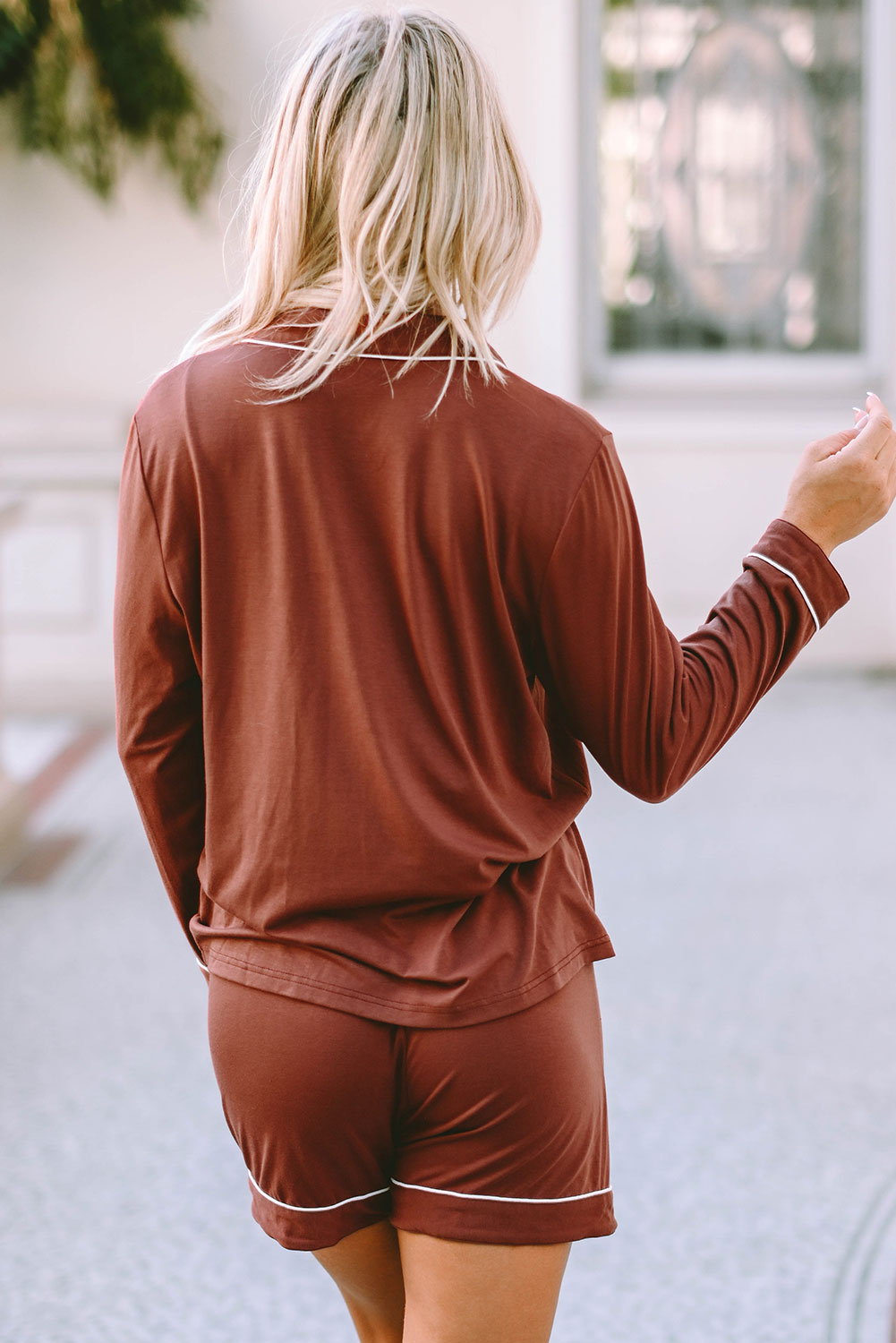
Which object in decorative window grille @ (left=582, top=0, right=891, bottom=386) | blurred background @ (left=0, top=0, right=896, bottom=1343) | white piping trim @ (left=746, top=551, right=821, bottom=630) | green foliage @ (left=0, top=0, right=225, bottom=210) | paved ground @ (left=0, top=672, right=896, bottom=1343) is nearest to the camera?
white piping trim @ (left=746, top=551, right=821, bottom=630)

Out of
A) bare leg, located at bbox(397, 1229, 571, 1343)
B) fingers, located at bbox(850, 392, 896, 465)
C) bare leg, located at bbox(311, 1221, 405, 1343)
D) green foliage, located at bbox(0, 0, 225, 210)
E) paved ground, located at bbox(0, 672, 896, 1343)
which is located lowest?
paved ground, located at bbox(0, 672, 896, 1343)

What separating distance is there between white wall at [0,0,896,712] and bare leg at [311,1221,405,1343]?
472cm

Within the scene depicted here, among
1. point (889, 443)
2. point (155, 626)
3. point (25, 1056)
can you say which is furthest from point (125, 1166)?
point (889, 443)

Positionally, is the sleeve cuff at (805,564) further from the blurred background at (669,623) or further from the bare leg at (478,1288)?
the blurred background at (669,623)

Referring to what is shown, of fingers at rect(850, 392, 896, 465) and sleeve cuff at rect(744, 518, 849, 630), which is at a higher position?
fingers at rect(850, 392, 896, 465)

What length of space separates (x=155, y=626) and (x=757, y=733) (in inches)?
176

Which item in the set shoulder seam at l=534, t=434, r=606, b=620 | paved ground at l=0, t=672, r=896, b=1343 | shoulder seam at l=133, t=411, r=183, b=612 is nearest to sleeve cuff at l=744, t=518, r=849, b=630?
shoulder seam at l=534, t=434, r=606, b=620

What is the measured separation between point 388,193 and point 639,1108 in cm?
207

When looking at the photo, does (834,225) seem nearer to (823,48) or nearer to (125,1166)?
(823,48)

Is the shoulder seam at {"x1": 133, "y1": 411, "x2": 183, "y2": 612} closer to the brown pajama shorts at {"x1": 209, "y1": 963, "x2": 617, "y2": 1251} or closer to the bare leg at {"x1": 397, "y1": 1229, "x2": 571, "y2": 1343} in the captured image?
the brown pajama shorts at {"x1": 209, "y1": 963, "x2": 617, "y2": 1251}

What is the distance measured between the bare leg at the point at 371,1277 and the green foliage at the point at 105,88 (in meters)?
5.10

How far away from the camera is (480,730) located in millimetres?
967

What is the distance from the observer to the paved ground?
81.3 inches

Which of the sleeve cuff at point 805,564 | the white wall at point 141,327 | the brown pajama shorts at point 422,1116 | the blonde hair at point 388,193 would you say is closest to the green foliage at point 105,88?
the white wall at point 141,327
